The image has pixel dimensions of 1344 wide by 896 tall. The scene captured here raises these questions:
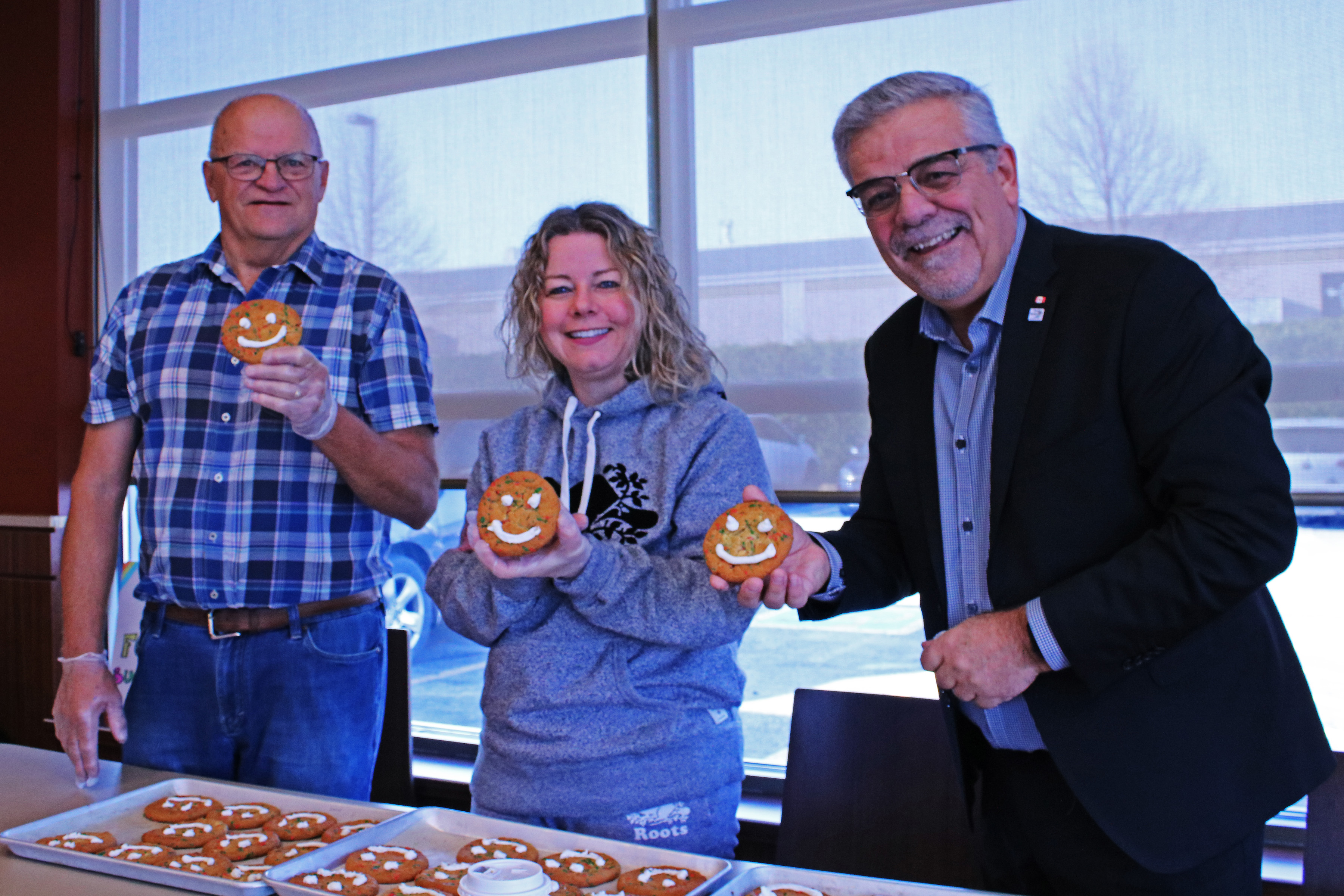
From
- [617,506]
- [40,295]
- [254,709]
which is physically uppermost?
[40,295]

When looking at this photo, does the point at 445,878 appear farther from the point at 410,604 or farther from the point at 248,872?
the point at 410,604

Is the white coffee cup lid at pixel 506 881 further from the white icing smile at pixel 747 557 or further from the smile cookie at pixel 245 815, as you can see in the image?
the white icing smile at pixel 747 557

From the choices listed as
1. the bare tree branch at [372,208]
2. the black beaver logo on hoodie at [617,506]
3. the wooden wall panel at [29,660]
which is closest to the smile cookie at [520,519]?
the black beaver logo on hoodie at [617,506]

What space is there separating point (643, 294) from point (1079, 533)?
0.83 meters

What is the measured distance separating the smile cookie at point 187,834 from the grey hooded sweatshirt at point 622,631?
0.41 m

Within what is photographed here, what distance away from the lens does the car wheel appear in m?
3.71

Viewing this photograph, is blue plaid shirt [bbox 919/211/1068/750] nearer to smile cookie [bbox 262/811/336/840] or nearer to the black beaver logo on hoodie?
the black beaver logo on hoodie

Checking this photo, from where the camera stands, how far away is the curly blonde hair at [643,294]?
6.01 ft

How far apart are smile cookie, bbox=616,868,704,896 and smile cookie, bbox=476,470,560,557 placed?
1.52 ft

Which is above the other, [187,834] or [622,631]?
[622,631]

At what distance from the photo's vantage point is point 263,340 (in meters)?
1.80

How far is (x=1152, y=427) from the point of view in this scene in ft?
4.42

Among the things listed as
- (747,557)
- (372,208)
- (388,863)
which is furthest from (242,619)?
(372,208)

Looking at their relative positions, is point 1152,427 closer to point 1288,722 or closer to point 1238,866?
point 1288,722
